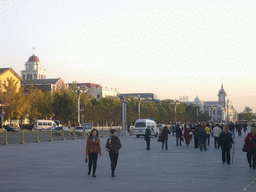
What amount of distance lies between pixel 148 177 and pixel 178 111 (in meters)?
124

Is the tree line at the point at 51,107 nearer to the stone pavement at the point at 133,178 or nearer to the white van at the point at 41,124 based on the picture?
the white van at the point at 41,124

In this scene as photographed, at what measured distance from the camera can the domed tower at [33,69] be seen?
175m

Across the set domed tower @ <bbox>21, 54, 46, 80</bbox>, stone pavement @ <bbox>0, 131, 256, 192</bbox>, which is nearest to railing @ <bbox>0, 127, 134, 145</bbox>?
stone pavement @ <bbox>0, 131, 256, 192</bbox>

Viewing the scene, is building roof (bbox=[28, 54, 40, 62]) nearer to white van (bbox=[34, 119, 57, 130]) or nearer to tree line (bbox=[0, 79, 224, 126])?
tree line (bbox=[0, 79, 224, 126])

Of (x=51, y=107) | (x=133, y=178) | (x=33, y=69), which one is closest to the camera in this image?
(x=133, y=178)

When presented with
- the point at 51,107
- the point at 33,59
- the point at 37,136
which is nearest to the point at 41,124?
the point at 51,107

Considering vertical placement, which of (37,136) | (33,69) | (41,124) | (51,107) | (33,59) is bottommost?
(37,136)

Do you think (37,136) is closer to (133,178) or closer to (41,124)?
(133,178)

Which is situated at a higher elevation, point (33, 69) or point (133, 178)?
point (33, 69)

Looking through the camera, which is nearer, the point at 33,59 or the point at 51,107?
the point at 51,107

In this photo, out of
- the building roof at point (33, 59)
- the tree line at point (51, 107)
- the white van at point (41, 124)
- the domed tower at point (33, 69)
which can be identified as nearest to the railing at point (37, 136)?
the tree line at point (51, 107)

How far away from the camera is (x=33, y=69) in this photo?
175875 millimetres

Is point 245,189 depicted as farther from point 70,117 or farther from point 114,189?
point 70,117

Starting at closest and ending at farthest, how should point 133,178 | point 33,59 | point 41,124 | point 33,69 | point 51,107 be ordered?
point 133,178 → point 41,124 → point 51,107 → point 33,69 → point 33,59
